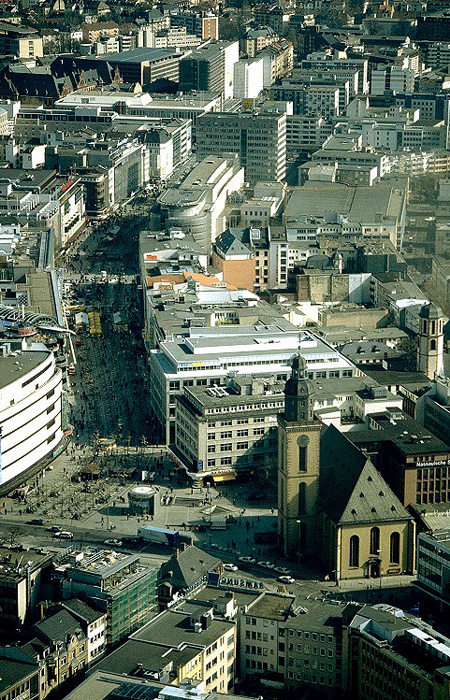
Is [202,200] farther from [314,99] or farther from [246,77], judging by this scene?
[246,77]

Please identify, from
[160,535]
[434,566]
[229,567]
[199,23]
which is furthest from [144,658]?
[199,23]

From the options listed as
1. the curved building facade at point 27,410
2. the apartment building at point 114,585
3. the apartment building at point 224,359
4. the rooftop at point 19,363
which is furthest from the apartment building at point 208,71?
the apartment building at point 114,585

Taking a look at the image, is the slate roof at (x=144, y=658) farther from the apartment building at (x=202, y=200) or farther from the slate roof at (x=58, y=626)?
the apartment building at (x=202, y=200)

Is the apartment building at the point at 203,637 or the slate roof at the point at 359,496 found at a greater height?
the slate roof at the point at 359,496

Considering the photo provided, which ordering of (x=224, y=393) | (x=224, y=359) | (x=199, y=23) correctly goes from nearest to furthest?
1. (x=224, y=393)
2. (x=224, y=359)
3. (x=199, y=23)

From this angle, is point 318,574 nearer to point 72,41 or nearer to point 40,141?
point 40,141

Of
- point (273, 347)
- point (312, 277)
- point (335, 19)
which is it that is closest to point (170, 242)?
point (312, 277)
